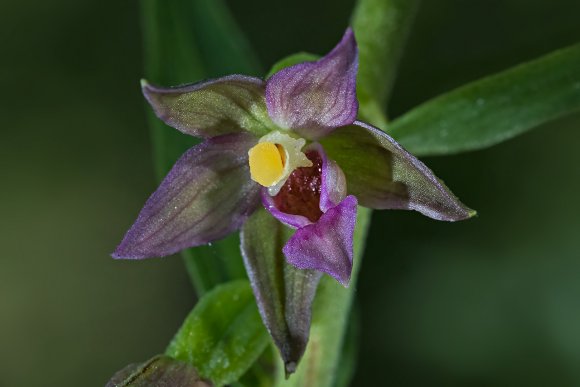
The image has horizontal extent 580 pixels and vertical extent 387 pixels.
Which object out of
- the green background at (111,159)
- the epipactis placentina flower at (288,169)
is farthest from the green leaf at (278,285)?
the green background at (111,159)

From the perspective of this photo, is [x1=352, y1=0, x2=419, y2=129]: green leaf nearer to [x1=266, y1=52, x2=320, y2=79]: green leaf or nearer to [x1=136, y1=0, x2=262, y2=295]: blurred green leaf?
[x1=266, y1=52, x2=320, y2=79]: green leaf

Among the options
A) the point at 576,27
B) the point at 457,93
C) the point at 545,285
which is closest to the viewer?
the point at 457,93

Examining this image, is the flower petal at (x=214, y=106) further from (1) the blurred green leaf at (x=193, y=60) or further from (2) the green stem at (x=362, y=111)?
(1) the blurred green leaf at (x=193, y=60)

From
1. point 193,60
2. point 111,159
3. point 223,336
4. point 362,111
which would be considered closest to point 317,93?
point 362,111

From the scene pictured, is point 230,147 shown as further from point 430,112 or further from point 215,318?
point 430,112

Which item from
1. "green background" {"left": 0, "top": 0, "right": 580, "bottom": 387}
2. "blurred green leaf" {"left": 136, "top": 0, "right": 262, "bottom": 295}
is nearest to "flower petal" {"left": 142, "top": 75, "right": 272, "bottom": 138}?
"blurred green leaf" {"left": 136, "top": 0, "right": 262, "bottom": 295}

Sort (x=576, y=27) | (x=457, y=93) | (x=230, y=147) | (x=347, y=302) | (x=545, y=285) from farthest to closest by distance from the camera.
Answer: (x=576, y=27) → (x=545, y=285) → (x=457, y=93) → (x=347, y=302) → (x=230, y=147)

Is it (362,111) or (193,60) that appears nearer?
(362,111)

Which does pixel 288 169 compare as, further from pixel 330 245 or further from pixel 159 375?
pixel 159 375

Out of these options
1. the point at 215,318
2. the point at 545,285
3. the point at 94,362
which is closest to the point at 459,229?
the point at 545,285
